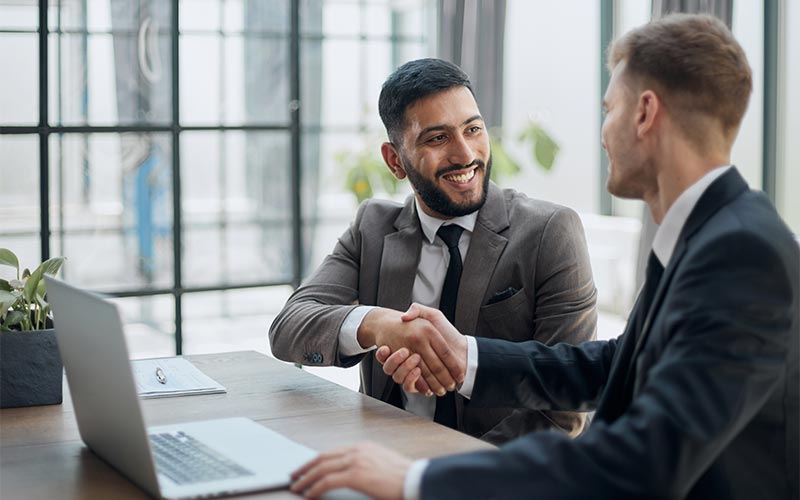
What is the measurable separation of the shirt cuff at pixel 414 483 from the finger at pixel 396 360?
748 mm

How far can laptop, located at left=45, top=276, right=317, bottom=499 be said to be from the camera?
1.36 metres

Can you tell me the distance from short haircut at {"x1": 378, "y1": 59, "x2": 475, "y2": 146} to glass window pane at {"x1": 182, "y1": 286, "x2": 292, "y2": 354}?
6.05 ft

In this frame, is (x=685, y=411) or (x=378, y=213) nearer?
(x=685, y=411)

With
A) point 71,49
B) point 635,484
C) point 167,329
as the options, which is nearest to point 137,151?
point 71,49

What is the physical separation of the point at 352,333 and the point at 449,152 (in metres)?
0.55

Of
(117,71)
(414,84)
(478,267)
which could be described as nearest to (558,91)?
(117,71)

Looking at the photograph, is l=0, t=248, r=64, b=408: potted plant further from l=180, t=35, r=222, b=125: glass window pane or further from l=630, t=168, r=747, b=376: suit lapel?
l=180, t=35, r=222, b=125: glass window pane

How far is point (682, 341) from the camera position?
1321 mm

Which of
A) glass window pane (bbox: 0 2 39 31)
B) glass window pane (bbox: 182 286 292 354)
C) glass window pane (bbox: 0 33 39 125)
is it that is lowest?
glass window pane (bbox: 182 286 292 354)

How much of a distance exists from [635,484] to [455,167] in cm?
131

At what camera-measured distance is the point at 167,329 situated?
13.3 ft

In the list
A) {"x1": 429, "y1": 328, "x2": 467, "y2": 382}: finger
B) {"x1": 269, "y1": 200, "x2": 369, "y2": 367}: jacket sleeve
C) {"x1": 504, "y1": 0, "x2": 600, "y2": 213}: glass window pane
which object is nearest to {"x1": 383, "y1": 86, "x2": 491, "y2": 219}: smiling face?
{"x1": 269, "y1": 200, "x2": 369, "y2": 367}: jacket sleeve

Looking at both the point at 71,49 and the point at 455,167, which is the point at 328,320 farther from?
the point at 71,49

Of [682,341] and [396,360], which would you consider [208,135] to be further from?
[682,341]
